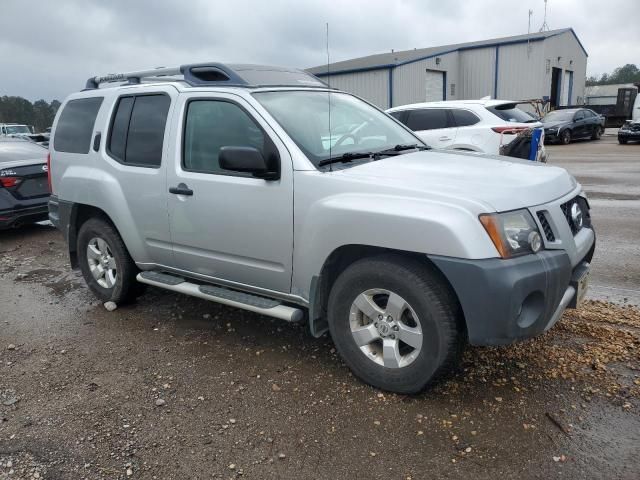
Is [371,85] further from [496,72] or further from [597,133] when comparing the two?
[597,133]

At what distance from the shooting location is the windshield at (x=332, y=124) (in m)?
3.61

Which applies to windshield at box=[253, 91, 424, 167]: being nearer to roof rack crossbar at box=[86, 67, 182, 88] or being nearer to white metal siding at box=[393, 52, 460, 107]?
roof rack crossbar at box=[86, 67, 182, 88]

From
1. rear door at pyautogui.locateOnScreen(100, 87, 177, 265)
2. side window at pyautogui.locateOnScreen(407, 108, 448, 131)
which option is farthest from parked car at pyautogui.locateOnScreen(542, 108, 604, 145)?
rear door at pyautogui.locateOnScreen(100, 87, 177, 265)

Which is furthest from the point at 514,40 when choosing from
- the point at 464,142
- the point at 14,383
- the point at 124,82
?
the point at 14,383

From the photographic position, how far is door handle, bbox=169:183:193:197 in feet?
12.9

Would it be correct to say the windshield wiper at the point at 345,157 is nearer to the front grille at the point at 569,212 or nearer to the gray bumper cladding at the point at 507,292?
the gray bumper cladding at the point at 507,292

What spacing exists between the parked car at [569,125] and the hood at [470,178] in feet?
69.5

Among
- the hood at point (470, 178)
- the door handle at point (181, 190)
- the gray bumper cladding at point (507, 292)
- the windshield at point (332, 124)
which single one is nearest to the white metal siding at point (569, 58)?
the windshield at point (332, 124)

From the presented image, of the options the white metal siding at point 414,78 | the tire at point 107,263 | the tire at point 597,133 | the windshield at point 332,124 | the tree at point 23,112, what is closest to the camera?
the windshield at point 332,124

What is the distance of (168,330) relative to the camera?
4441 mm

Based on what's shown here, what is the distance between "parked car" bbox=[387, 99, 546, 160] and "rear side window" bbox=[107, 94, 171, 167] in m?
6.29

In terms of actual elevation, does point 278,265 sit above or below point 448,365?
above

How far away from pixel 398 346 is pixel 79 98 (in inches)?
154

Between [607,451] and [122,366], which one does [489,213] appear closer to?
[607,451]
